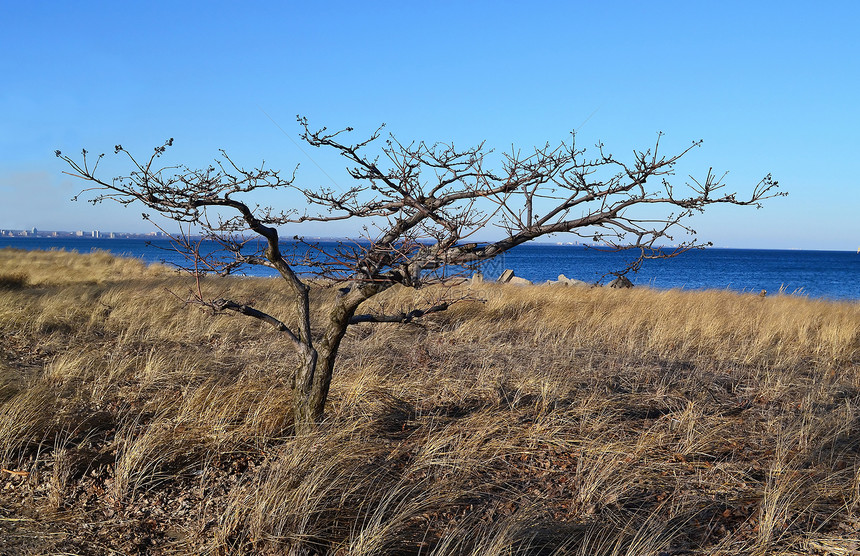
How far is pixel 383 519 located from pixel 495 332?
620cm

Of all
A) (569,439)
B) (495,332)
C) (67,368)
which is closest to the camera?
(569,439)

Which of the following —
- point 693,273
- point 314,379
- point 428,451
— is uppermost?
point 314,379

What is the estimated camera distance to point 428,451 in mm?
4477

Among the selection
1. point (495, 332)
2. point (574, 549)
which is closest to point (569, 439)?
point (574, 549)

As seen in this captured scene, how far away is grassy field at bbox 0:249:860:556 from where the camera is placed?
3.50 metres

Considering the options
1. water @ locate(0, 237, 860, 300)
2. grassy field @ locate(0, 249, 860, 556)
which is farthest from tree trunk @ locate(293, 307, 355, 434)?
water @ locate(0, 237, 860, 300)

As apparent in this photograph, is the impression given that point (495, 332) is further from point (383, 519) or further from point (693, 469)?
point (383, 519)

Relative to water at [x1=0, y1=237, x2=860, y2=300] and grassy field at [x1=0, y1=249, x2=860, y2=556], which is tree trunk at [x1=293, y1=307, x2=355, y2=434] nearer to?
grassy field at [x1=0, y1=249, x2=860, y2=556]

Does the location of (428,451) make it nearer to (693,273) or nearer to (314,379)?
(314,379)

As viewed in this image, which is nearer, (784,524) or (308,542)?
(308,542)

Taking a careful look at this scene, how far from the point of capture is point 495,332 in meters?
9.70

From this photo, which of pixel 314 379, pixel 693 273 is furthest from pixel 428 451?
pixel 693 273

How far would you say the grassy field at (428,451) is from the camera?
350 centimetres

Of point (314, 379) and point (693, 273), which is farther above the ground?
point (314, 379)
